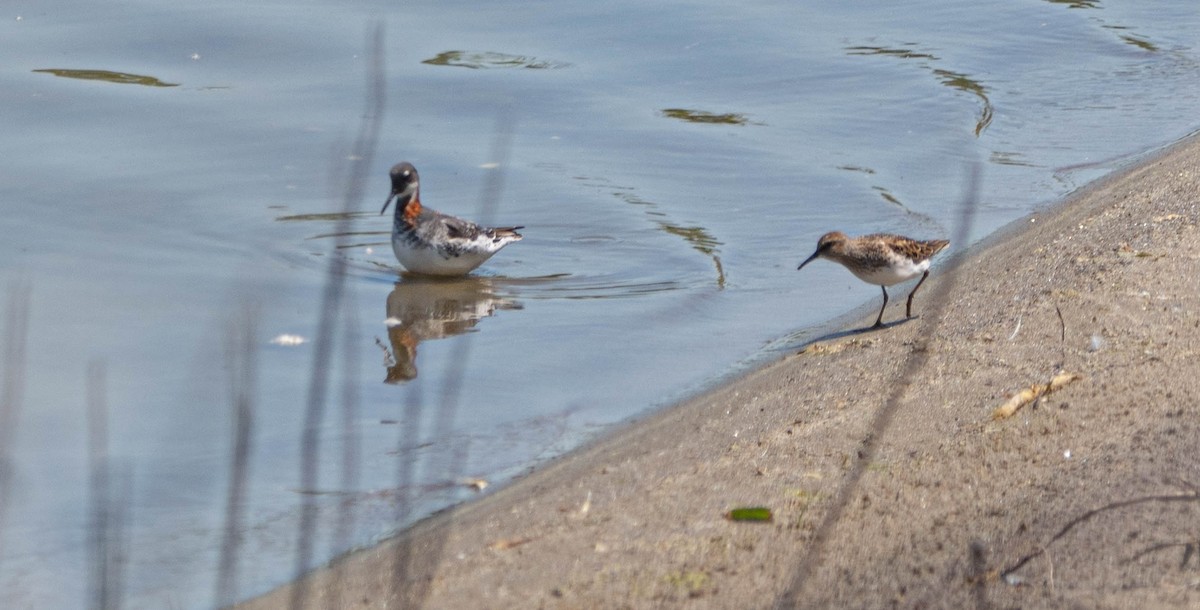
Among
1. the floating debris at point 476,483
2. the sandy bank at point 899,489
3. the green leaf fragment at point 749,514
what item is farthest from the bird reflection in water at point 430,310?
the green leaf fragment at point 749,514

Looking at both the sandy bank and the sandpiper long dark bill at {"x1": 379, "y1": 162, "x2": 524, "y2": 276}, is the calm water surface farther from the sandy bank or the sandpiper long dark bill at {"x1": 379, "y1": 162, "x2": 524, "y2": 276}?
the sandy bank

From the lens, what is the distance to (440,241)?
9.88 m

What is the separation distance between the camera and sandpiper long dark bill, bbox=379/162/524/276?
9891mm

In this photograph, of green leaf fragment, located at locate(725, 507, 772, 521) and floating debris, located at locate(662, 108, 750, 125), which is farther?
floating debris, located at locate(662, 108, 750, 125)

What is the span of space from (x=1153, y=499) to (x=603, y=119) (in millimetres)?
8970

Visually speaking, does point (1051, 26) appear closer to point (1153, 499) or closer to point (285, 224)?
point (285, 224)

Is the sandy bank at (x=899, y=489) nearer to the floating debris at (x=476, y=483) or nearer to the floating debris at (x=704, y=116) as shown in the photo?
the floating debris at (x=476, y=483)

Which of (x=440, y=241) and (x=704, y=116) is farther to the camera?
(x=704, y=116)

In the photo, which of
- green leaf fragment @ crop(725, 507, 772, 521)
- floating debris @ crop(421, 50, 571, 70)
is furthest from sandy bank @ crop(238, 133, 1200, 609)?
floating debris @ crop(421, 50, 571, 70)

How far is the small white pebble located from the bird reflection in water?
0.53 metres

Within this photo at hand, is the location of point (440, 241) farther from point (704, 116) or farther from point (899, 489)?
point (899, 489)

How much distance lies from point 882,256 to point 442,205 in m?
4.25

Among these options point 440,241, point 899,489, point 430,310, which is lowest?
point 430,310

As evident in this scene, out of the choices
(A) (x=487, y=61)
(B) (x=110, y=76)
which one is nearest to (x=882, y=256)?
(A) (x=487, y=61)
